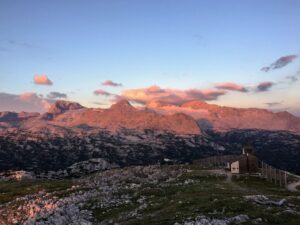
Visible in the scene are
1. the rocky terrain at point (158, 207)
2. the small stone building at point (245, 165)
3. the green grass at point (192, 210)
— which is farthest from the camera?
the small stone building at point (245, 165)

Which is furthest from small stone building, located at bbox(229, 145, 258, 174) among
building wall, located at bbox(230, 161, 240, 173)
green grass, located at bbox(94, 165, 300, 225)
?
green grass, located at bbox(94, 165, 300, 225)

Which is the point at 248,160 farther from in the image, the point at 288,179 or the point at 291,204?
the point at 291,204

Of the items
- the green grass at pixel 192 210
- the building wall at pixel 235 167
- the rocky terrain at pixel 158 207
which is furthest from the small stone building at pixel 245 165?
the green grass at pixel 192 210

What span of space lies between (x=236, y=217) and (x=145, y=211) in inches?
762

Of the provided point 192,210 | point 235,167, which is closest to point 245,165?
point 235,167

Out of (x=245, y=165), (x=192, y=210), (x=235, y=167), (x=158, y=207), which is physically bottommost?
(x=158, y=207)

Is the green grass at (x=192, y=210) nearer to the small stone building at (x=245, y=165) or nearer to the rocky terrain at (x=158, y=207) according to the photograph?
the rocky terrain at (x=158, y=207)

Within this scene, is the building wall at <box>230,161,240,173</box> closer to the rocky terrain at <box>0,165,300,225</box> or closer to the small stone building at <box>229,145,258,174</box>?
the small stone building at <box>229,145,258,174</box>

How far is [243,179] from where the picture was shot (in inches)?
4144

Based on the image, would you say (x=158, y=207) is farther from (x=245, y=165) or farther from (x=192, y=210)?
(x=245, y=165)

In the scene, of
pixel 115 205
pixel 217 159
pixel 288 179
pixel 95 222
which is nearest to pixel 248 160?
pixel 288 179

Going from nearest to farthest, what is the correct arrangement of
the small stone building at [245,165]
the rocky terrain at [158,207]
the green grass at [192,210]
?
the green grass at [192,210]
the rocky terrain at [158,207]
the small stone building at [245,165]

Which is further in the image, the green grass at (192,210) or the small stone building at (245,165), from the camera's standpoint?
Answer: the small stone building at (245,165)

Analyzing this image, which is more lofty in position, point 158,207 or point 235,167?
point 235,167
